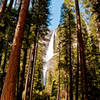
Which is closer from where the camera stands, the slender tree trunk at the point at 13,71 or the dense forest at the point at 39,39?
the slender tree trunk at the point at 13,71

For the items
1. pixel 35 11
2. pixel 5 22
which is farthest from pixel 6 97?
pixel 35 11

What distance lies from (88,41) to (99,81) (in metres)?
6.72

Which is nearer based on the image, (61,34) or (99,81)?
(99,81)

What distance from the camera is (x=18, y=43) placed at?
12.7 ft

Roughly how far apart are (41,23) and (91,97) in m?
12.9

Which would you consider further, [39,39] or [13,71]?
[39,39]

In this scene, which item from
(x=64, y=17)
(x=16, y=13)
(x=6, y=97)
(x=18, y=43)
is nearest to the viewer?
(x=6, y=97)

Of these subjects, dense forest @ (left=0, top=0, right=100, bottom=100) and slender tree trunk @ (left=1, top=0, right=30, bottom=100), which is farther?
dense forest @ (left=0, top=0, right=100, bottom=100)

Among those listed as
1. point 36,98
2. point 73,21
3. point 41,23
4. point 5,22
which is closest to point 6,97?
point 5,22

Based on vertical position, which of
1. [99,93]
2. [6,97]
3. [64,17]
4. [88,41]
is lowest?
[99,93]

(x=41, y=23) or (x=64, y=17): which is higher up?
(x=64, y=17)

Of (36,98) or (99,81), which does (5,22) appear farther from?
(99,81)

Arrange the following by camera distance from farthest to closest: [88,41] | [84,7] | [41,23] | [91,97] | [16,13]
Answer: [88,41] → [91,97] → [41,23] → [16,13] → [84,7]

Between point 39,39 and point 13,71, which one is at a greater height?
point 39,39
